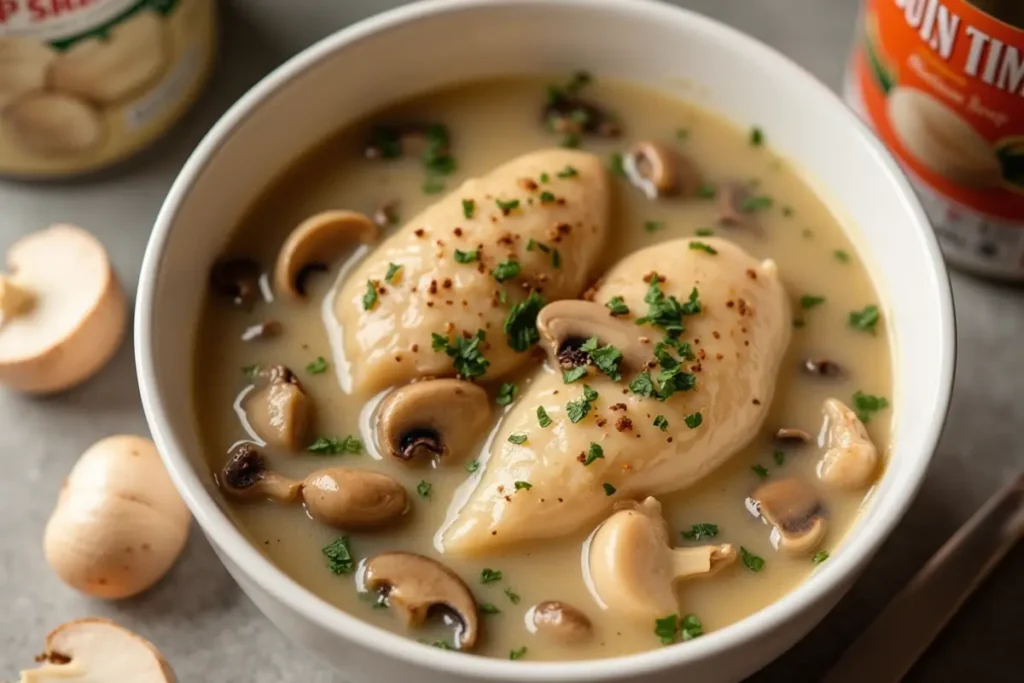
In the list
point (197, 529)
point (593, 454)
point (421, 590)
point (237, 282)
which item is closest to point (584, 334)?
point (593, 454)

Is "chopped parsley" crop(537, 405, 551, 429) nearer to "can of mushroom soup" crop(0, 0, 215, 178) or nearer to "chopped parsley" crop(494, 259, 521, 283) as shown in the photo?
"chopped parsley" crop(494, 259, 521, 283)

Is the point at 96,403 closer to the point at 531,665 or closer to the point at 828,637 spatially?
the point at 531,665

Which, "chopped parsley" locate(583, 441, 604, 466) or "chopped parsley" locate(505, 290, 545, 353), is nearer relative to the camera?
"chopped parsley" locate(583, 441, 604, 466)

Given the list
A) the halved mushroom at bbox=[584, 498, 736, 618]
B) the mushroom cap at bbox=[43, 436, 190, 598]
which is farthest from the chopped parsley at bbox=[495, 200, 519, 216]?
the mushroom cap at bbox=[43, 436, 190, 598]

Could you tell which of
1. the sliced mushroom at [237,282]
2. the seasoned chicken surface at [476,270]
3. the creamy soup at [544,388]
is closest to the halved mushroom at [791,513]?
the creamy soup at [544,388]

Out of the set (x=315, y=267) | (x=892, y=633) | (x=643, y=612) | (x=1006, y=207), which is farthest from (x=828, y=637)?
(x=315, y=267)

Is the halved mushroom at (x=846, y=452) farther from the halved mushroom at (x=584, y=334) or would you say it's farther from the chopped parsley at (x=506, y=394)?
the chopped parsley at (x=506, y=394)
